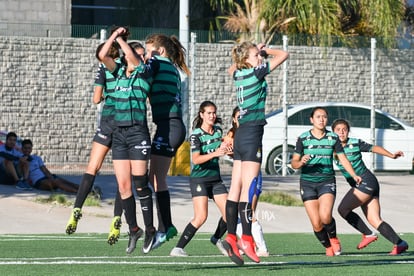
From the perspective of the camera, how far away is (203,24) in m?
36.4

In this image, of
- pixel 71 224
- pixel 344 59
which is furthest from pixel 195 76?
pixel 71 224

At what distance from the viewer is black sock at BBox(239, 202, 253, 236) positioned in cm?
1140

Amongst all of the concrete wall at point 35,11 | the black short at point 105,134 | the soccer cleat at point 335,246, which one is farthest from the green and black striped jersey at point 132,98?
the concrete wall at point 35,11

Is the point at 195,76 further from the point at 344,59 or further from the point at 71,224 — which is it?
the point at 71,224

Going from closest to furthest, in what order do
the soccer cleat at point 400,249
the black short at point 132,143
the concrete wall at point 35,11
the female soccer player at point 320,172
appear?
the black short at point 132,143 → the soccer cleat at point 400,249 → the female soccer player at point 320,172 → the concrete wall at point 35,11

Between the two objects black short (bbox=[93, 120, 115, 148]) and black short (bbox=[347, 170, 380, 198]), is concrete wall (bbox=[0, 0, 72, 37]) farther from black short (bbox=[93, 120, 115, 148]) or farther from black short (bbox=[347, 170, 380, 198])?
black short (bbox=[93, 120, 115, 148])

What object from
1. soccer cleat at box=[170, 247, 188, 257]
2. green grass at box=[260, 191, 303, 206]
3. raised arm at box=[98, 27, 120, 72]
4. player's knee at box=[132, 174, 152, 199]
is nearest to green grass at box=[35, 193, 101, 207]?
green grass at box=[260, 191, 303, 206]

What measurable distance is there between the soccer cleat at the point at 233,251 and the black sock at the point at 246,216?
295 mm

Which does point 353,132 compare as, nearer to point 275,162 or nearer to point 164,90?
point 275,162

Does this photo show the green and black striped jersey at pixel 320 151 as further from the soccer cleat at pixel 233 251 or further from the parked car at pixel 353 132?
the parked car at pixel 353 132

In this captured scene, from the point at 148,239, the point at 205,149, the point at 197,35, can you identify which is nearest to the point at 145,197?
the point at 148,239

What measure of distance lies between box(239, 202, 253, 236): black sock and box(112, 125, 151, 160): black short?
1.03 meters

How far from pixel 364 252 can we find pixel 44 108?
13578 millimetres

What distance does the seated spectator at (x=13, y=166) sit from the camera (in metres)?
22.2
